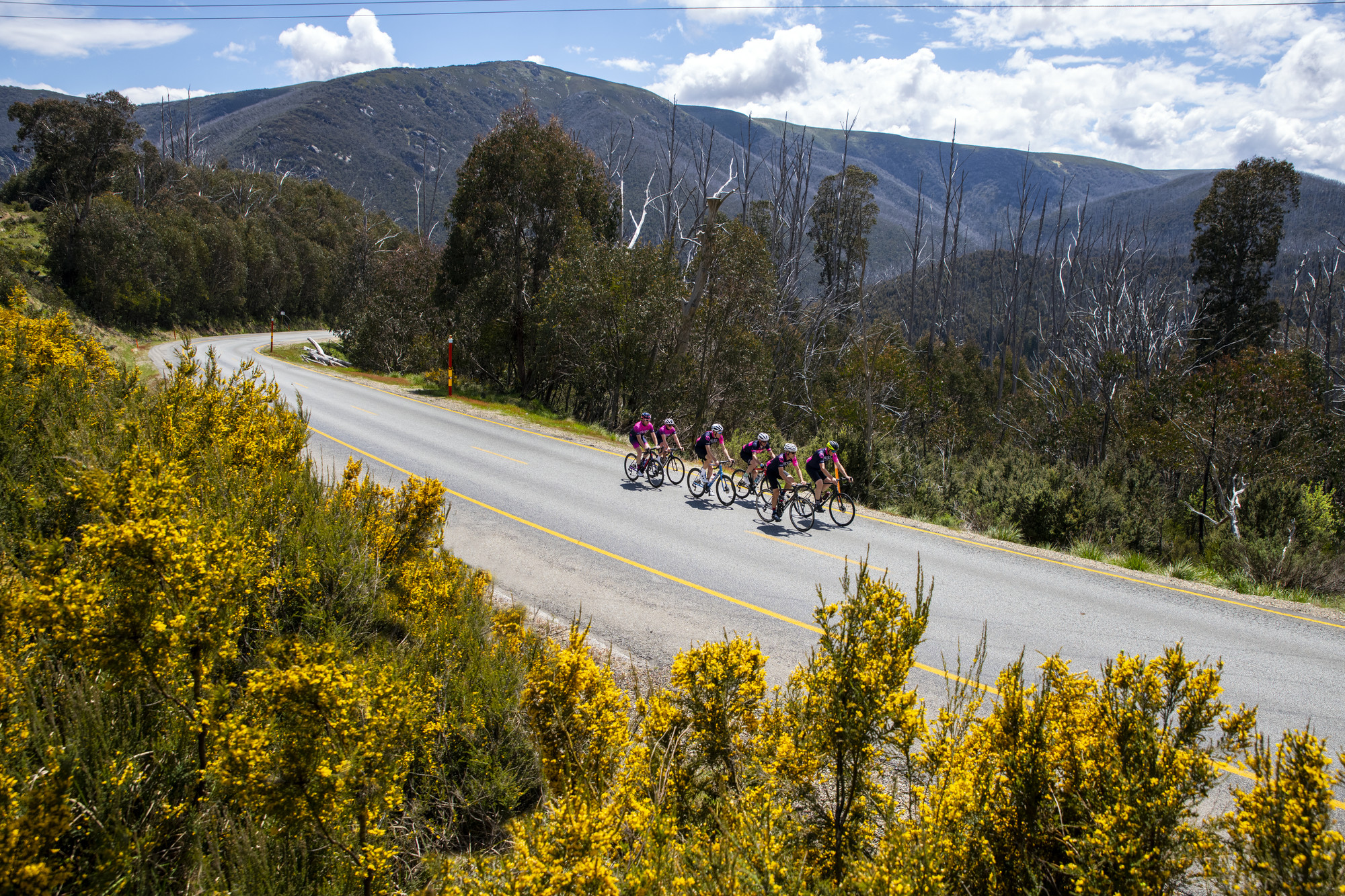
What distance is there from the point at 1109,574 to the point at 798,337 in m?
30.3

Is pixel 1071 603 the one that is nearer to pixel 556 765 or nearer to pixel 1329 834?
pixel 1329 834

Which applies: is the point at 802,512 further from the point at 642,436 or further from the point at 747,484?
the point at 642,436

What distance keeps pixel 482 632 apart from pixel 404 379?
2756 centimetres

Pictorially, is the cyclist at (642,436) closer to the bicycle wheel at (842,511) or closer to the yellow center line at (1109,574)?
the bicycle wheel at (842,511)

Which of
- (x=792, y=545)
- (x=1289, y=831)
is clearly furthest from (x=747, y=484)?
(x=1289, y=831)

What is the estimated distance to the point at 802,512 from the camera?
1201 centimetres

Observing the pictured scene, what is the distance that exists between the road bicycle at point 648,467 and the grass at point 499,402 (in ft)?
17.3

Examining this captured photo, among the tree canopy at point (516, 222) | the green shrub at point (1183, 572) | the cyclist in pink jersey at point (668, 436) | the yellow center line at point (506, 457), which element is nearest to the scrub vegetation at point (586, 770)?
the green shrub at point (1183, 572)

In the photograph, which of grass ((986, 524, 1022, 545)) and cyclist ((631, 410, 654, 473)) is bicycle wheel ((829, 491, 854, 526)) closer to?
grass ((986, 524, 1022, 545))

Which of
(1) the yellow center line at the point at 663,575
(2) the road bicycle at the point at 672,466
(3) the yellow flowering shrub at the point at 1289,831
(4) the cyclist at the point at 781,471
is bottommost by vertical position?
(1) the yellow center line at the point at 663,575

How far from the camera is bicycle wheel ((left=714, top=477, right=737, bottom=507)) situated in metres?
13.1

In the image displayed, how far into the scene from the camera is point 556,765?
2951 millimetres

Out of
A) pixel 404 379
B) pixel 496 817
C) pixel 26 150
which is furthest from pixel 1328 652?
pixel 26 150

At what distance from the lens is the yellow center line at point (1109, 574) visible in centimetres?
862
